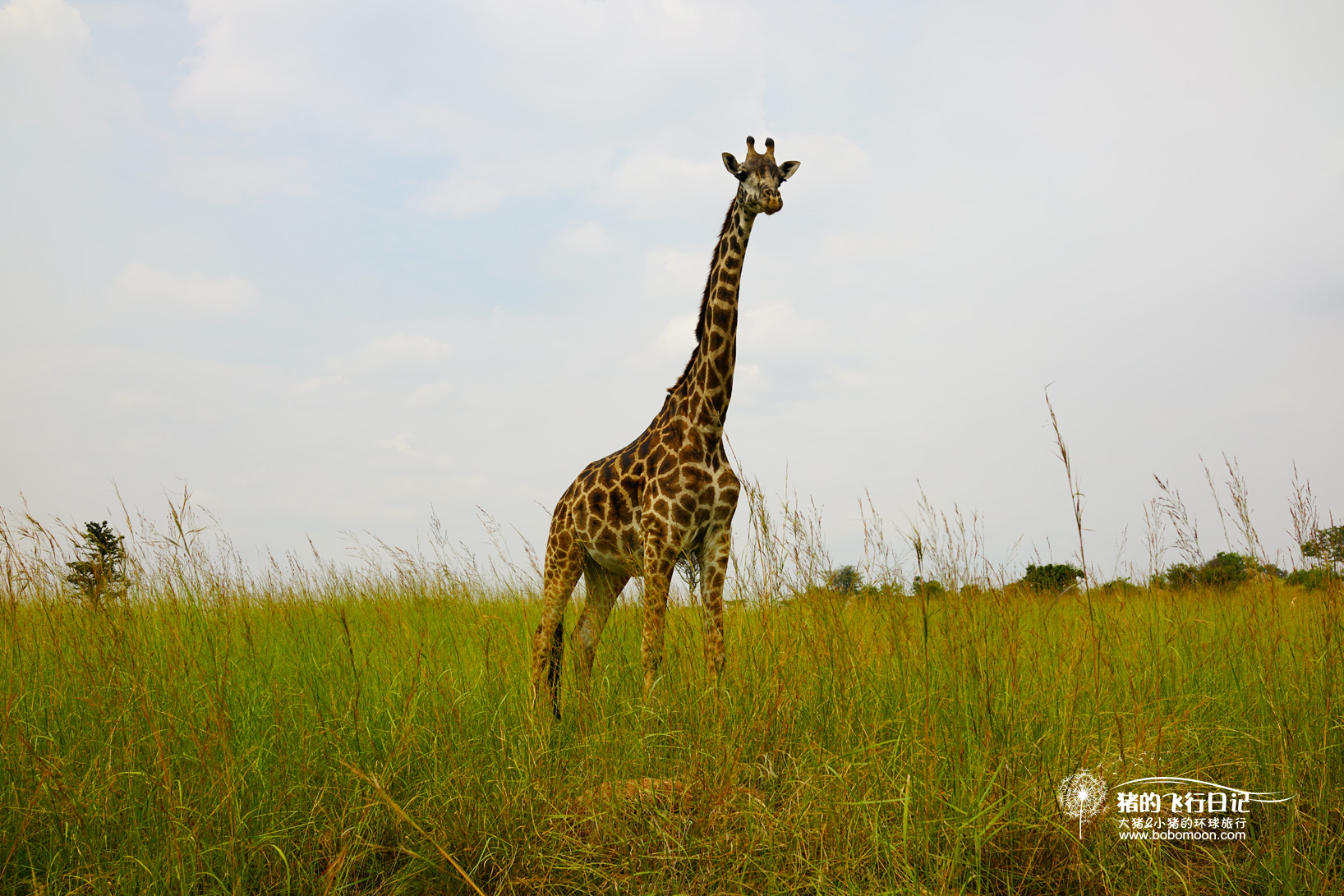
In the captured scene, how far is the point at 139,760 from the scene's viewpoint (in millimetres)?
3631

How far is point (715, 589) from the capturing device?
4555 mm

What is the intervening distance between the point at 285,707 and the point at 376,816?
1329mm

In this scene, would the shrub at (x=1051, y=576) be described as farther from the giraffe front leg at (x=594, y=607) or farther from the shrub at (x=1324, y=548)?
the giraffe front leg at (x=594, y=607)

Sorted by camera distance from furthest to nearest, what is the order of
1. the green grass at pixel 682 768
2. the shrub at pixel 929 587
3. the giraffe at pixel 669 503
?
1. the giraffe at pixel 669 503
2. the shrub at pixel 929 587
3. the green grass at pixel 682 768

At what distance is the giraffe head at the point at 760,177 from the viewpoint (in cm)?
466

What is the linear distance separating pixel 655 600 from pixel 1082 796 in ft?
7.34

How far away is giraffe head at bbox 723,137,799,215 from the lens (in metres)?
4.66

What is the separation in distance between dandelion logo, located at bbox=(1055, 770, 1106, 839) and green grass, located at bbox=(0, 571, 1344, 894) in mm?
64

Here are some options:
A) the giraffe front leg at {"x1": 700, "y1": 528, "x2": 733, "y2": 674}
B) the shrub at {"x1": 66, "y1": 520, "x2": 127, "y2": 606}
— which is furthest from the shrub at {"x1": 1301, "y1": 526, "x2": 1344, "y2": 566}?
the shrub at {"x1": 66, "y1": 520, "x2": 127, "y2": 606}

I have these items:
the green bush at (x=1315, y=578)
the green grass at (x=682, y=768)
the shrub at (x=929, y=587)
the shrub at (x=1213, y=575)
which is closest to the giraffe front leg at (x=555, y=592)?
the green grass at (x=682, y=768)

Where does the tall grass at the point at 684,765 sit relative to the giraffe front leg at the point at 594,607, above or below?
below

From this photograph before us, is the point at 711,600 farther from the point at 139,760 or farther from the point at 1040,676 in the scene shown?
the point at 139,760

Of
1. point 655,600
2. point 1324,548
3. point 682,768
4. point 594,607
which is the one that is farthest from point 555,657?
point 1324,548

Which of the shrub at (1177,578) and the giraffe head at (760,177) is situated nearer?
the giraffe head at (760,177)
